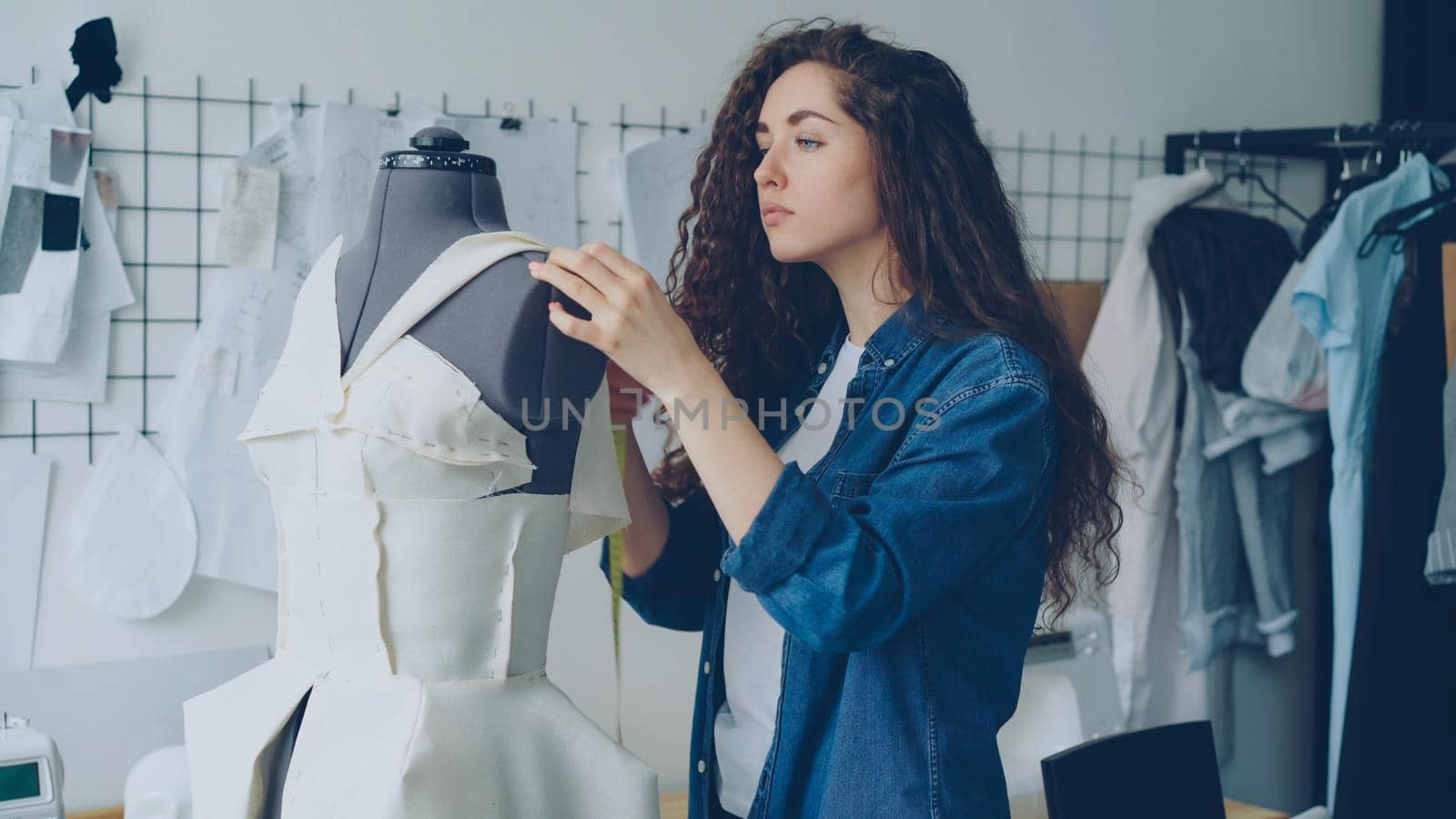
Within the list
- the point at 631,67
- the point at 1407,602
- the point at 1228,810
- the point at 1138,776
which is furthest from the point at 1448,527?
the point at 631,67

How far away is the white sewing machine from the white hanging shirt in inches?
13.8

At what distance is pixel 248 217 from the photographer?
86.7 inches

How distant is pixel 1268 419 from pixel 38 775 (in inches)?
96.4

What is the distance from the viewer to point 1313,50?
131 inches

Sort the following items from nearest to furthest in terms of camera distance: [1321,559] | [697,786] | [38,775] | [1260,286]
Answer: [38,775], [697,786], [1260,286], [1321,559]

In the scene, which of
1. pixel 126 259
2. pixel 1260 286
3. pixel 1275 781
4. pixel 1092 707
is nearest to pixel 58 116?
pixel 126 259

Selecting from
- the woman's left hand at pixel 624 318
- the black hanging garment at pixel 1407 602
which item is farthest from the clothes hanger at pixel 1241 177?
the woman's left hand at pixel 624 318

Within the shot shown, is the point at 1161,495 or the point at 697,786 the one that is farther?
the point at 1161,495

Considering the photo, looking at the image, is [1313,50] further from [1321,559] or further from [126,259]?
[126,259]

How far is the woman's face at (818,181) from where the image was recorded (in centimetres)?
141

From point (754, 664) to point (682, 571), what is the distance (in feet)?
0.57

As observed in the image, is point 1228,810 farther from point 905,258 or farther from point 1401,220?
point 905,258

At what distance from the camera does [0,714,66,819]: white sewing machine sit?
4.57 feet

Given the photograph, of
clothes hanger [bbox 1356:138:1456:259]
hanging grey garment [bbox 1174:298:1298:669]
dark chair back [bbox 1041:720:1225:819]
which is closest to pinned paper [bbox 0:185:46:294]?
dark chair back [bbox 1041:720:1225:819]
